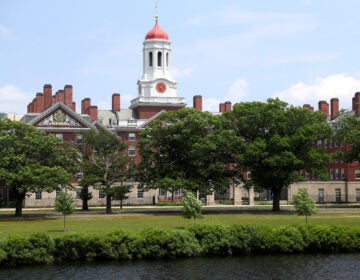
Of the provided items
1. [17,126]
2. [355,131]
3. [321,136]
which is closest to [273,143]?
[321,136]

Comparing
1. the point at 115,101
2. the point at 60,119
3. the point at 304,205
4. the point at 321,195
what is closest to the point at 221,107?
the point at 115,101

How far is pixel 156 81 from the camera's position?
349ft

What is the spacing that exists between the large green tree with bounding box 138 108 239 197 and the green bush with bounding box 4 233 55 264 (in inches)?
1203

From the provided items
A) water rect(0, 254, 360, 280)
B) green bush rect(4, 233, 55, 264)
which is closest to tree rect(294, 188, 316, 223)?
water rect(0, 254, 360, 280)

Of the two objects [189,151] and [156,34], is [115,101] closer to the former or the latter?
[156,34]

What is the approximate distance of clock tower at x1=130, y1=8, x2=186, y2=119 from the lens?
346ft

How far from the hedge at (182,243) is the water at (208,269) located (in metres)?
1.01

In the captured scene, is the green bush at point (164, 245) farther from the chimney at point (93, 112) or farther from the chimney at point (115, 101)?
the chimney at point (115, 101)

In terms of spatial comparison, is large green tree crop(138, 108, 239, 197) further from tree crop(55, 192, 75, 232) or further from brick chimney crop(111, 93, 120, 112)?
brick chimney crop(111, 93, 120, 112)

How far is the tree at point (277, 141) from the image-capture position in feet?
230

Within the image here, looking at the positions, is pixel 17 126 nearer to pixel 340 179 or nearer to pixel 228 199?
pixel 228 199

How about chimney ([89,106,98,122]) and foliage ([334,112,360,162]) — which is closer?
foliage ([334,112,360,162])

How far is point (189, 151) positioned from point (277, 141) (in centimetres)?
973

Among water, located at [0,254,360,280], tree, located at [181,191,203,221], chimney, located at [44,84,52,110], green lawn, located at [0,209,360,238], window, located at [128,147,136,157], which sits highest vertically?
chimney, located at [44,84,52,110]
